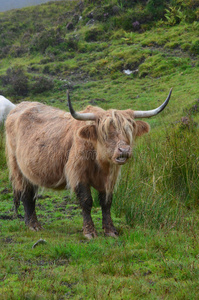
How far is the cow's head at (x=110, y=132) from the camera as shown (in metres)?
3.77

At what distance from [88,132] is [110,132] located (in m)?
0.27

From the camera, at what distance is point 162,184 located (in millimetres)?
5031

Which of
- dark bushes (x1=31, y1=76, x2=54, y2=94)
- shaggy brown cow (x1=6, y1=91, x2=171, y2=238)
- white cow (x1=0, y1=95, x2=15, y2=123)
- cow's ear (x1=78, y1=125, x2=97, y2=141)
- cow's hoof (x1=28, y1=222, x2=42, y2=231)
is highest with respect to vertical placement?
cow's ear (x1=78, y1=125, x2=97, y2=141)

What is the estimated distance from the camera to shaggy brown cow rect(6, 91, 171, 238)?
396 centimetres

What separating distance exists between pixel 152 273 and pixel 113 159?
3.87 ft

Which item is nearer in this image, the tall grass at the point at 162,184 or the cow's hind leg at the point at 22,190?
the tall grass at the point at 162,184

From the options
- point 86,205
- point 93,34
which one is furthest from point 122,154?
point 93,34

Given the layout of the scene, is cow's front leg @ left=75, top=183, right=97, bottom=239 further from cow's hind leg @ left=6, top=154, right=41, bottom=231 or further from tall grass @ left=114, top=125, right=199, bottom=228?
cow's hind leg @ left=6, top=154, right=41, bottom=231

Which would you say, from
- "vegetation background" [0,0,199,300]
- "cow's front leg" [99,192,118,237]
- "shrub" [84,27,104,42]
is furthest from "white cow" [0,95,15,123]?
"shrub" [84,27,104,42]

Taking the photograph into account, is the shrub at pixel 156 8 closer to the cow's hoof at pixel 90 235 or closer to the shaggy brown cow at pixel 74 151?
the shaggy brown cow at pixel 74 151

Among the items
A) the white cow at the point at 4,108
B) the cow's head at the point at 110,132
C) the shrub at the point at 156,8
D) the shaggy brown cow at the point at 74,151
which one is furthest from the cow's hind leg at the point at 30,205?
the shrub at the point at 156,8

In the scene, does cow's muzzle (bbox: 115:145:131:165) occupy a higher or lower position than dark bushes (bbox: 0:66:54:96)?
higher

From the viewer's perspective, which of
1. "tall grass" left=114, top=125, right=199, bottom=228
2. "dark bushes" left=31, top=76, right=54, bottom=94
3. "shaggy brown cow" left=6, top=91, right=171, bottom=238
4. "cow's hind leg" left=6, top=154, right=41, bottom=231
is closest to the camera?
"shaggy brown cow" left=6, top=91, right=171, bottom=238

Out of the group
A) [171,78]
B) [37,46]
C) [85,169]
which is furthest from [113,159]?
[37,46]
